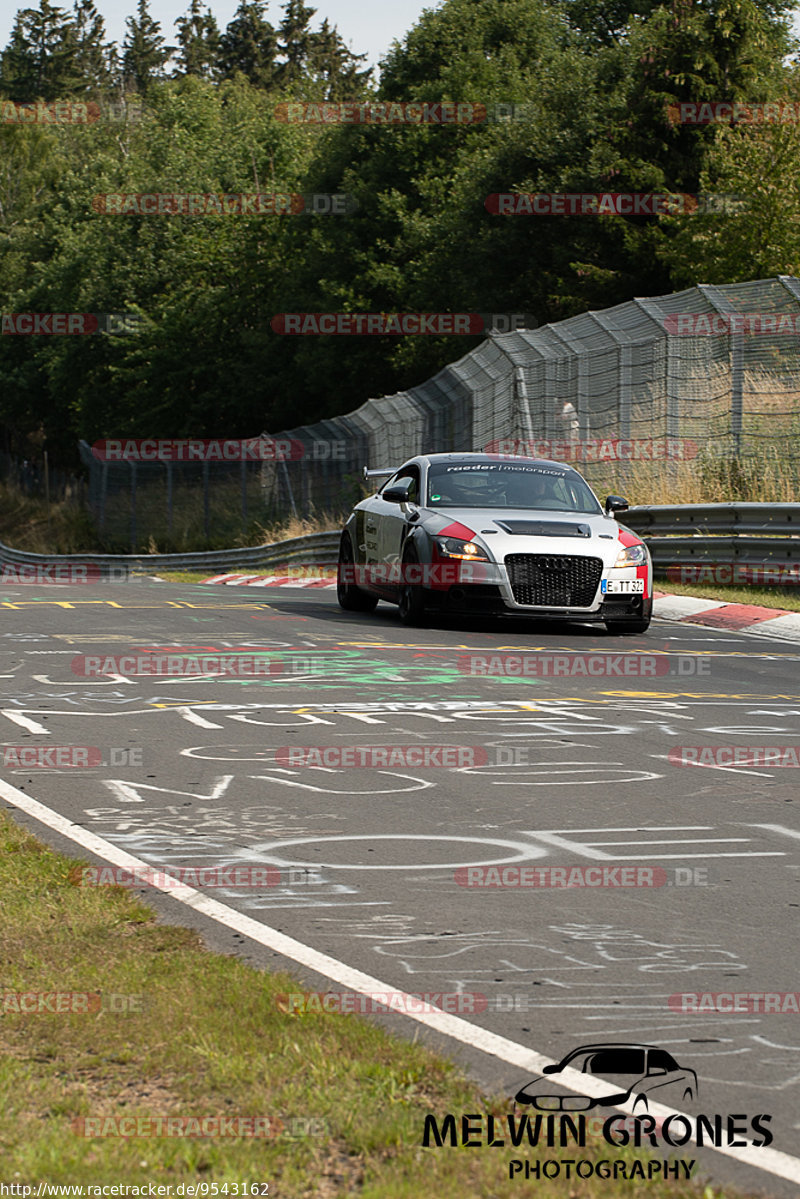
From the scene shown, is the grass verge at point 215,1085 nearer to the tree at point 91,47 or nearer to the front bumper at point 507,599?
the front bumper at point 507,599

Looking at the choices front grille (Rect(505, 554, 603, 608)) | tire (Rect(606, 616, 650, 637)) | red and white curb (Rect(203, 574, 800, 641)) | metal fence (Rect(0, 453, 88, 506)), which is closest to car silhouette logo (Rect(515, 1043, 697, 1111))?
front grille (Rect(505, 554, 603, 608))

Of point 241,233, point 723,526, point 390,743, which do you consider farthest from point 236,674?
point 241,233

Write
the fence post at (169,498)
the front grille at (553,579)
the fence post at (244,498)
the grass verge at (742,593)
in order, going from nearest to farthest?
1. the front grille at (553,579)
2. the grass verge at (742,593)
3. the fence post at (244,498)
4. the fence post at (169,498)

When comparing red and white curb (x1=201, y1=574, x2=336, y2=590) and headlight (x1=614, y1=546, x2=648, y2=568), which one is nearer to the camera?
headlight (x1=614, y1=546, x2=648, y2=568)

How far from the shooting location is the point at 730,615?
16734 mm

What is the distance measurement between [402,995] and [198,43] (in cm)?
14245

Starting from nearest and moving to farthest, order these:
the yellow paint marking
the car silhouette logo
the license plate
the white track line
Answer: the white track line → the car silhouette logo → the license plate → the yellow paint marking

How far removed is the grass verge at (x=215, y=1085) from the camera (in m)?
3.24

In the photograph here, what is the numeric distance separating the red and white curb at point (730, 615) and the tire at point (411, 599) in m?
3.27

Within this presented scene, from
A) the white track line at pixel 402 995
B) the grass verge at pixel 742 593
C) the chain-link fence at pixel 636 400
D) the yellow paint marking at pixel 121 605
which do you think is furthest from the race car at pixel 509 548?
the white track line at pixel 402 995

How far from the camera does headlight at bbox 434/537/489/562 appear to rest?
14.6 meters

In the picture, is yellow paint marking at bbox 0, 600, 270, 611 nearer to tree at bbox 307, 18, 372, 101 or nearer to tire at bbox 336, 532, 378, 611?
tire at bbox 336, 532, 378, 611

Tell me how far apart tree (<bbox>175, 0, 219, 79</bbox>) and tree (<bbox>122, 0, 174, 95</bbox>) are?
2.24 meters

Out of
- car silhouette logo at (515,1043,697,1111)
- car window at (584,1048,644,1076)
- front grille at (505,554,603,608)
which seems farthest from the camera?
front grille at (505,554,603,608)
